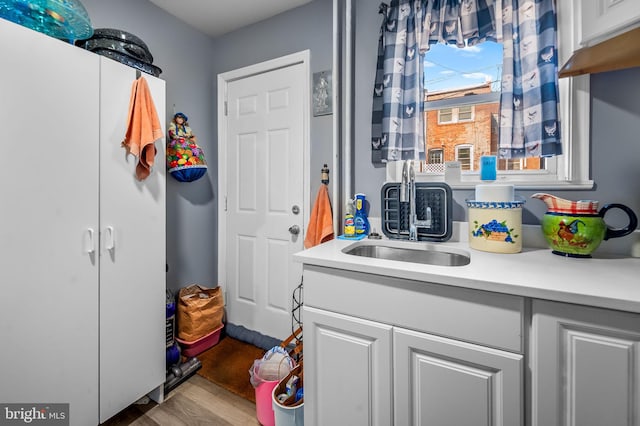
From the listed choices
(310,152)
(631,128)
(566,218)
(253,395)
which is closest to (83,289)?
(253,395)

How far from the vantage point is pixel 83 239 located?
1291 millimetres

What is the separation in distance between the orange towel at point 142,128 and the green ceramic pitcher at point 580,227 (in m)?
1.92

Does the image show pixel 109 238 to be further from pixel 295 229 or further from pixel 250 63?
pixel 250 63

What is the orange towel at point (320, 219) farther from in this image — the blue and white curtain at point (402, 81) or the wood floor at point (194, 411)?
the wood floor at point (194, 411)

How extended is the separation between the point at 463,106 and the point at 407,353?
4.28 feet

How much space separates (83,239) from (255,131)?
1366 millimetres

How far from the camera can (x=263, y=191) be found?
2248mm

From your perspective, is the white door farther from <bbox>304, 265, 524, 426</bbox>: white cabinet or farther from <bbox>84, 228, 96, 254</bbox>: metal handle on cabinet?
<bbox>84, 228, 96, 254</bbox>: metal handle on cabinet

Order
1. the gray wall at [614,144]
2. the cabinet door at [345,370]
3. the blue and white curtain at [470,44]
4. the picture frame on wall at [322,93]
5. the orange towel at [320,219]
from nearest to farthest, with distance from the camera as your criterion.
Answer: the cabinet door at [345,370]
the gray wall at [614,144]
the blue and white curtain at [470,44]
the orange towel at [320,219]
the picture frame on wall at [322,93]

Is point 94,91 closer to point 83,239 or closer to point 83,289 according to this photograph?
point 83,239

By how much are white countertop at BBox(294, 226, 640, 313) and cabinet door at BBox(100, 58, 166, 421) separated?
36.2 inches

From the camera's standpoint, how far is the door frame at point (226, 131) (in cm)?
202

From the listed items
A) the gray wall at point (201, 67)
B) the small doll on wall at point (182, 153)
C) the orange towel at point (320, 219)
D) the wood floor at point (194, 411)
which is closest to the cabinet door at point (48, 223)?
the wood floor at point (194, 411)

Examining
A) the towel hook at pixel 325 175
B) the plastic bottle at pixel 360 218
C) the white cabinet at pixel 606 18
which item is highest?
the white cabinet at pixel 606 18
